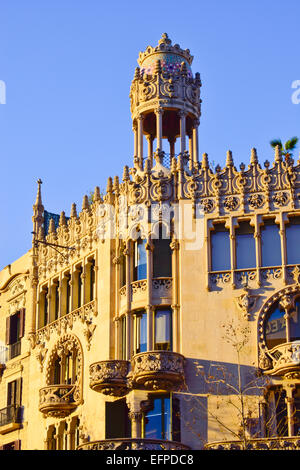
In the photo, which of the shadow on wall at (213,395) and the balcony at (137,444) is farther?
the shadow on wall at (213,395)

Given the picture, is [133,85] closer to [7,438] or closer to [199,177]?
[199,177]

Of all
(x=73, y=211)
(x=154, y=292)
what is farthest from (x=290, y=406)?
(x=73, y=211)

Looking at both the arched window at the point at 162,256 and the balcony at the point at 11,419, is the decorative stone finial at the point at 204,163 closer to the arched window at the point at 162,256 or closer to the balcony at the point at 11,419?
the arched window at the point at 162,256

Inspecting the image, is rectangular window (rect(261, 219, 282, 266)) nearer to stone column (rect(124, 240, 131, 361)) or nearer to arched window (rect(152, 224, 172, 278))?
arched window (rect(152, 224, 172, 278))

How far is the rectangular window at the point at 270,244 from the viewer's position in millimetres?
52909

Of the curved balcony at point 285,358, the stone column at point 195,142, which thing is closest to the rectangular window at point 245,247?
the curved balcony at point 285,358

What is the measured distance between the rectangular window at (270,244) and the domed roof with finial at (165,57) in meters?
11.0

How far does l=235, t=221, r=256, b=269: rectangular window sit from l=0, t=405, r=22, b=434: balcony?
15.4 metres

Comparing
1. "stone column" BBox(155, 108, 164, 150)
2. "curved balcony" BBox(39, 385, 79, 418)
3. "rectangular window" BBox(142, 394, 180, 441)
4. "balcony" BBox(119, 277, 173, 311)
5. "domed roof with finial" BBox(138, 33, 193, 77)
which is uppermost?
"domed roof with finial" BBox(138, 33, 193, 77)

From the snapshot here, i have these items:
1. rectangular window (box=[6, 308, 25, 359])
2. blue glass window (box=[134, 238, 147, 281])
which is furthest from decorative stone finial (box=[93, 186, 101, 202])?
rectangular window (box=[6, 308, 25, 359])

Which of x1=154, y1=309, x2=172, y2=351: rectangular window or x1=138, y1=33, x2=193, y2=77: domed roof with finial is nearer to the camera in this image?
x1=154, y1=309, x2=172, y2=351: rectangular window

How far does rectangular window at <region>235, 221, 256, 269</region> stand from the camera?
53.2 meters
